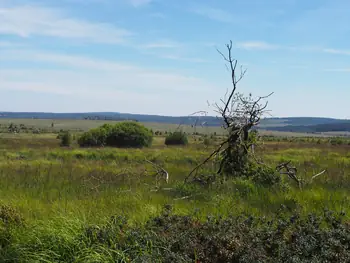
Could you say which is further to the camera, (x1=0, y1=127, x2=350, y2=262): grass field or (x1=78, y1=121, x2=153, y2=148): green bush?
(x1=78, y1=121, x2=153, y2=148): green bush

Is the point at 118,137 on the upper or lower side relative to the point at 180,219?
lower

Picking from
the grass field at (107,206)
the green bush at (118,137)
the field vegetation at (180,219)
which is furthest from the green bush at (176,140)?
the field vegetation at (180,219)

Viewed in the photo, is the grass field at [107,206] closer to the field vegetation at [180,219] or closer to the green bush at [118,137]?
the field vegetation at [180,219]

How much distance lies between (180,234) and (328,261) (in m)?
1.69

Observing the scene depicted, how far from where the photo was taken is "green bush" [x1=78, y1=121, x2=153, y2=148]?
39.1m

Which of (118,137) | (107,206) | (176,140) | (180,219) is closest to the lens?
(180,219)

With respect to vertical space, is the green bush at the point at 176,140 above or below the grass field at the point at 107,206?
below

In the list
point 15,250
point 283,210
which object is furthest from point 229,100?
point 15,250

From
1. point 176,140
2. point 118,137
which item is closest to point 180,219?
point 118,137

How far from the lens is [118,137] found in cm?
3953

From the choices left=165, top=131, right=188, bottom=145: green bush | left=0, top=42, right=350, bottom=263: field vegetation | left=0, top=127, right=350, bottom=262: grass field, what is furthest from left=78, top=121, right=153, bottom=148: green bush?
left=0, top=42, right=350, bottom=263: field vegetation

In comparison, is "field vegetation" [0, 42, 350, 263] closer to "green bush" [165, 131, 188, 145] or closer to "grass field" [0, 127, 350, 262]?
"grass field" [0, 127, 350, 262]

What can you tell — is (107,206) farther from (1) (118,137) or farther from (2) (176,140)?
(2) (176,140)

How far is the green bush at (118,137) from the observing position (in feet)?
128
